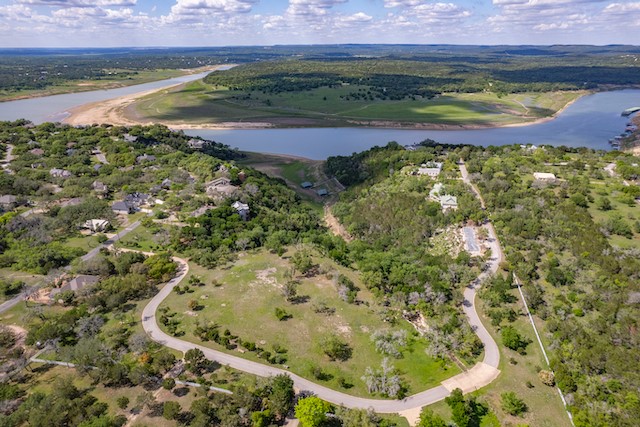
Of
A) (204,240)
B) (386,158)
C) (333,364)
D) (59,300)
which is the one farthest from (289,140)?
(333,364)

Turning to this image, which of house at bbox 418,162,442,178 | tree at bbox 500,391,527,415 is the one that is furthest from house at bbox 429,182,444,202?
tree at bbox 500,391,527,415

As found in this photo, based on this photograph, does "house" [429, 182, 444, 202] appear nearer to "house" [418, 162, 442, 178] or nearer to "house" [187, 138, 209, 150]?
"house" [418, 162, 442, 178]

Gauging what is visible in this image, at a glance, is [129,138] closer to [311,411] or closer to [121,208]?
[121,208]

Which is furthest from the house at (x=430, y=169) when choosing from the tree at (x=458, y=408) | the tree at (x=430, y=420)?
the tree at (x=430, y=420)

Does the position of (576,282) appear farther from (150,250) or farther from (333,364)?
(150,250)

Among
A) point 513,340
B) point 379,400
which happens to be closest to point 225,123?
point 513,340

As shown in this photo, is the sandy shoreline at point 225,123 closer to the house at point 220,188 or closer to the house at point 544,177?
the house at point 544,177
